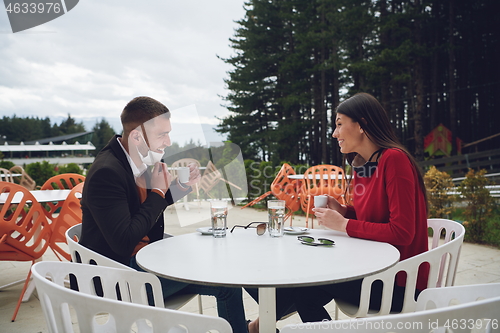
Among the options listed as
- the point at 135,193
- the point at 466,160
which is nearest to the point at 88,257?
the point at 135,193

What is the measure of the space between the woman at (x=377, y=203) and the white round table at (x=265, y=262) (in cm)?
10

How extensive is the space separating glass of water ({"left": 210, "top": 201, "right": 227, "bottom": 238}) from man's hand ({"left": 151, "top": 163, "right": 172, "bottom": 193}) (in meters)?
0.26

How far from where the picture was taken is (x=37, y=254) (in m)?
2.35

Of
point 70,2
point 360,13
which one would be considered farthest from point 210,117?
point 360,13

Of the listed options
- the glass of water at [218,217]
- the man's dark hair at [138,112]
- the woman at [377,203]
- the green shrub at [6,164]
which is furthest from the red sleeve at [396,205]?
the green shrub at [6,164]

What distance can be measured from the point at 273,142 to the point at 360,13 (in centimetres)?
716

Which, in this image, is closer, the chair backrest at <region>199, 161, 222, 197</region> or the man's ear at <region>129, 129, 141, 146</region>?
the man's ear at <region>129, 129, 141, 146</region>

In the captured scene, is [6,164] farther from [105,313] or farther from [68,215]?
[105,313]

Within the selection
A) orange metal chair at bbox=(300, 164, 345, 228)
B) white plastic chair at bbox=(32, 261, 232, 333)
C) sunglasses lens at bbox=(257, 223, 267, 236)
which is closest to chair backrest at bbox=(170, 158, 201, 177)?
sunglasses lens at bbox=(257, 223, 267, 236)

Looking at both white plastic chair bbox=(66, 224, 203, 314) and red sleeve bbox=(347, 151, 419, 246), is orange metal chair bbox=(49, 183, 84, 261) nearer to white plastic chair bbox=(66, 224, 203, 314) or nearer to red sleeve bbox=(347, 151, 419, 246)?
white plastic chair bbox=(66, 224, 203, 314)

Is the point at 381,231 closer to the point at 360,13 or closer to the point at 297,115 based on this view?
the point at 360,13

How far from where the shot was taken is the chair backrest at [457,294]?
853 millimetres

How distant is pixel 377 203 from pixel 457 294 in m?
0.72

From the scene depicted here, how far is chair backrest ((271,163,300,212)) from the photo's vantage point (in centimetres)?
498
